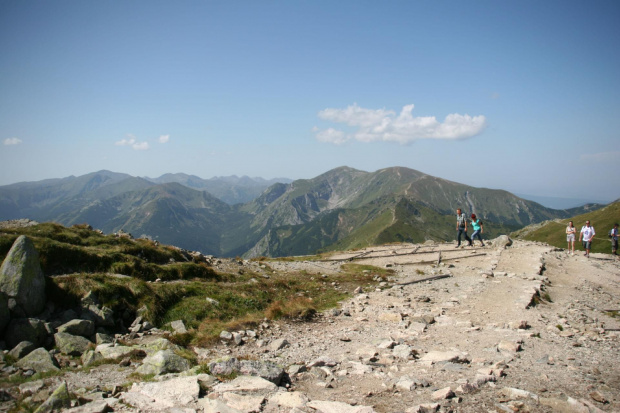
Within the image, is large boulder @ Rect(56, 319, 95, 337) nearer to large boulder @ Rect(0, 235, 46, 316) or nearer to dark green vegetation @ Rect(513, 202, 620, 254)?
large boulder @ Rect(0, 235, 46, 316)

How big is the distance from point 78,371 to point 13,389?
1.50 m

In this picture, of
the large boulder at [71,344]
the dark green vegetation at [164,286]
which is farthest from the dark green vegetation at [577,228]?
the large boulder at [71,344]

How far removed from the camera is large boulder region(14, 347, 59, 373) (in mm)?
8078

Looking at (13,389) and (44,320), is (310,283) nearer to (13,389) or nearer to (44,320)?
(44,320)

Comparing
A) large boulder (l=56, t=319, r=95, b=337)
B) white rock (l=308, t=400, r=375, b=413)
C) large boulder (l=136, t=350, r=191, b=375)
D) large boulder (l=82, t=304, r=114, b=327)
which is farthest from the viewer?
large boulder (l=82, t=304, r=114, b=327)

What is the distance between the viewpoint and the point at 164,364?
8.09 metres

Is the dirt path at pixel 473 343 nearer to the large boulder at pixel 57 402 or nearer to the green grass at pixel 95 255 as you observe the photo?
the large boulder at pixel 57 402

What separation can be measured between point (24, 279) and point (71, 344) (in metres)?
3.30

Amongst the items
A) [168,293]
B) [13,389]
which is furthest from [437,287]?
[13,389]

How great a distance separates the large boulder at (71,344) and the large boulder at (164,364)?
9.65 feet

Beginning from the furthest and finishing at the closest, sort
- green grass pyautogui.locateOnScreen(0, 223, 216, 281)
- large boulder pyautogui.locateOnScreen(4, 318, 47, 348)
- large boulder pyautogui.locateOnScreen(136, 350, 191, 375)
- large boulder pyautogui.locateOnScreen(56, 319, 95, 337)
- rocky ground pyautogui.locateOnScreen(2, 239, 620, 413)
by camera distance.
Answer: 1. green grass pyautogui.locateOnScreen(0, 223, 216, 281)
2. large boulder pyautogui.locateOnScreen(56, 319, 95, 337)
3. large boulder pyautogui.locateOnScreen(4, 318, 47, 348)
4. large boulder pyautogui.locateOnScreen(136, 350, 191, 375)
5. rocky ground pyautogui.locateOnScreen(2, 239, 620, 413)

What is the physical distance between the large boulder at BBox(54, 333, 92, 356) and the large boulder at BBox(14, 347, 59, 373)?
86cm

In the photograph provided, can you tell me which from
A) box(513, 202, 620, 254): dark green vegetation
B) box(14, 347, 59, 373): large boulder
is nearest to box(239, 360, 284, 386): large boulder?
box(14, 347, 59, 373): large boulder

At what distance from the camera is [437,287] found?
18984 millimetres
